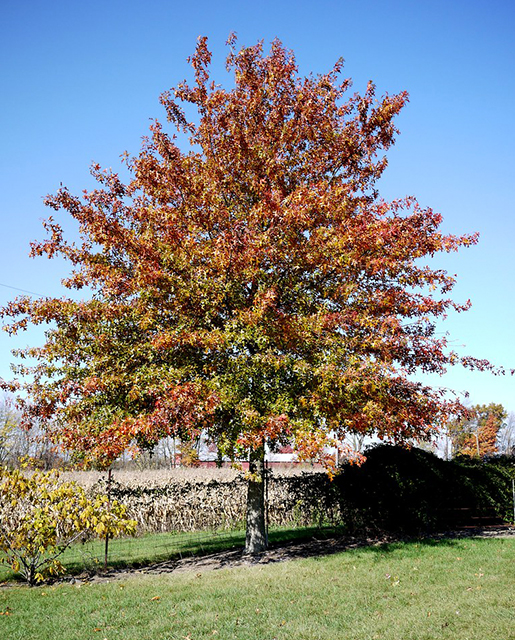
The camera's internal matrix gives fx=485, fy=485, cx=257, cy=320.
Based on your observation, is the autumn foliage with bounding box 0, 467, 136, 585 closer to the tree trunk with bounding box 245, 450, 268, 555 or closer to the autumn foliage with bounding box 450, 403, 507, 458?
the tree trunk with bounding box 245, 450, 268, 555

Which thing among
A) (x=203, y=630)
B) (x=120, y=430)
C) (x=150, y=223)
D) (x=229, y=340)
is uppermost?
(x=150, y=223)

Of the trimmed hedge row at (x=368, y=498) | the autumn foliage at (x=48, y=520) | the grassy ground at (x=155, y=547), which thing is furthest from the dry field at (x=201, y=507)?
the autumn foliage at (x=48, y=520)

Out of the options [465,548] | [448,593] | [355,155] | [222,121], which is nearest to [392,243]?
[355,155]

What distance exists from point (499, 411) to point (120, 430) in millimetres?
78744

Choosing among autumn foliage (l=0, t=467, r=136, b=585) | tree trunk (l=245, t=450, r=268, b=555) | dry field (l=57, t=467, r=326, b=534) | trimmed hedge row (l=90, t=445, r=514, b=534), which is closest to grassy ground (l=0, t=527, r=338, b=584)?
Answer: dry field (l=57, t=467, r=326, b=534)

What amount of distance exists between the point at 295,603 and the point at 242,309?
505 centimetres

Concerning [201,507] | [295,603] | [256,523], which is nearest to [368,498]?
[256,523]

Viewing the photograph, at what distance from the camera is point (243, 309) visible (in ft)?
31.0

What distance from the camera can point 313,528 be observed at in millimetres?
15289

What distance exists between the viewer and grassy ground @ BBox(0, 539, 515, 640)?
571 cm

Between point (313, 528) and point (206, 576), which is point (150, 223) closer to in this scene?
point (206, 576)

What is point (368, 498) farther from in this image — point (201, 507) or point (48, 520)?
point (48, 520)

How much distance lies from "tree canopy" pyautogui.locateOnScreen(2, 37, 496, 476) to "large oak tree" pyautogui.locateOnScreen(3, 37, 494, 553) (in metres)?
0.04

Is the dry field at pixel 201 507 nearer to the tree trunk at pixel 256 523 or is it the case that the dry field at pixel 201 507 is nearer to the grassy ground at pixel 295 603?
the tree trunk at pixel 256 523
